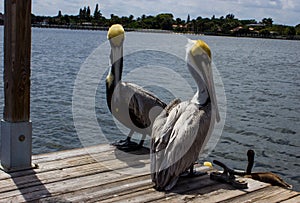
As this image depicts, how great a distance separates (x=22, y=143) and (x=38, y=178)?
0.34 metres

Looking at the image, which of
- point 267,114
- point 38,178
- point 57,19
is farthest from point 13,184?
point 57,19

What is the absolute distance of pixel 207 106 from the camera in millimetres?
3957

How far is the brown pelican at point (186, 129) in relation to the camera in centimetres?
366

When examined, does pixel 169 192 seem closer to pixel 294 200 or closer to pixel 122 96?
pixel 294 200

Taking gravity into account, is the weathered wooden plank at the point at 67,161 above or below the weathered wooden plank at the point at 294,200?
above

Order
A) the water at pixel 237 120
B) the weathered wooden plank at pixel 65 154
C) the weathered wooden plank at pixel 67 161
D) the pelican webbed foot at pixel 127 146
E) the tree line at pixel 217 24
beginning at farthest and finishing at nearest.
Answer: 1. the tree line at pixel 217 24
2. the water at pixel 237 120
3. the pelican webbed foot at pixel 127 146
4. the weathered wooden plank at pixel 65 154
5. the weathered wooden plank at pixel 67 161

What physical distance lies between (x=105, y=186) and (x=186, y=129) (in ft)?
2.64

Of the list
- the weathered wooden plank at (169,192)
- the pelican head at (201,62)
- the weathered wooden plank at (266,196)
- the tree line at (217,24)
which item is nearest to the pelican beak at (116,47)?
the pelican head at (201,62)

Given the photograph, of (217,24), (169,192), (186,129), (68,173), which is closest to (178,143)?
(186,129)

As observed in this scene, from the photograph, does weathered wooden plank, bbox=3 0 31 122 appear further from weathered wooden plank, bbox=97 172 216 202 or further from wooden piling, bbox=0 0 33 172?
weathered wooden plank, bbox=97 172 216 202

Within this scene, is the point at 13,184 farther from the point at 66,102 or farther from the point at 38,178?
the point at 66,102

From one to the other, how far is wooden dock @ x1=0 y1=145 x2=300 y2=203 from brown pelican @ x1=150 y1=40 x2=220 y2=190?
0.51ft

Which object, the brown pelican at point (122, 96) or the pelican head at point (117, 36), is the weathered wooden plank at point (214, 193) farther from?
the pelican head at point (117, 36)

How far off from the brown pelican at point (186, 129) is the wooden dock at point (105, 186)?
0.16 metres
